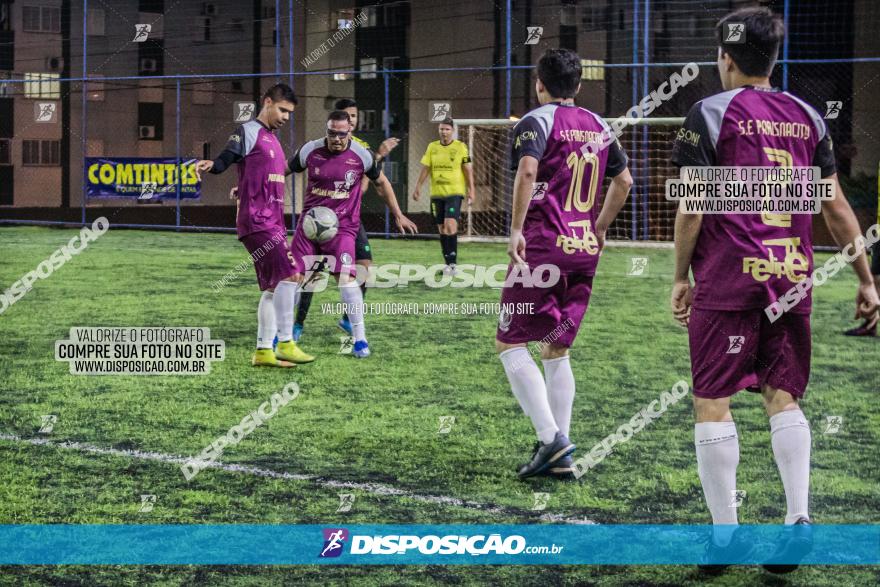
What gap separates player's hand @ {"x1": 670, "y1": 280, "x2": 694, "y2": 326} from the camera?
410cm

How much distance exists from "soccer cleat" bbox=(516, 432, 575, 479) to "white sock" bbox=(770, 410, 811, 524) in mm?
1503

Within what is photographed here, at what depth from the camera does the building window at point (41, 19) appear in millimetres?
44969

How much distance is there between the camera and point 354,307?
9.23 m

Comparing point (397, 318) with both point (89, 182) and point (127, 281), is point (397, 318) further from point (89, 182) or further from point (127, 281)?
point (89, 182)

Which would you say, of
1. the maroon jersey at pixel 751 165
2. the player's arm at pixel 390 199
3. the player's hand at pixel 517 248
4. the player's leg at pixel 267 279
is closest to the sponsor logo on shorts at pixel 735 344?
the maroon jersey at pixel 751 165

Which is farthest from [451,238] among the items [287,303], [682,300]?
[682,300]

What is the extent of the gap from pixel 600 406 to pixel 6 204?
37.5 meters

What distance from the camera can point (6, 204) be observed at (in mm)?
41031

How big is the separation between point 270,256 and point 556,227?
3608 millimetres

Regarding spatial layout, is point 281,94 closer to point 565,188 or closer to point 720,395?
point 565,188

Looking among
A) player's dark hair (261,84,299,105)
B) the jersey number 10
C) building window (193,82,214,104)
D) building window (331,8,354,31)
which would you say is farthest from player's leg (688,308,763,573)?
building window (193,82,214,104)

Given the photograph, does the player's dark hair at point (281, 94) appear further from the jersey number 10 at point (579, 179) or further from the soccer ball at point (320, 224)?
the jersey number 10 at point (579, 179)

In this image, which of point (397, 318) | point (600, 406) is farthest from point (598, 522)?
point (397, 318)

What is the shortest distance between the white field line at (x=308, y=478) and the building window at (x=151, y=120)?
39904mm
